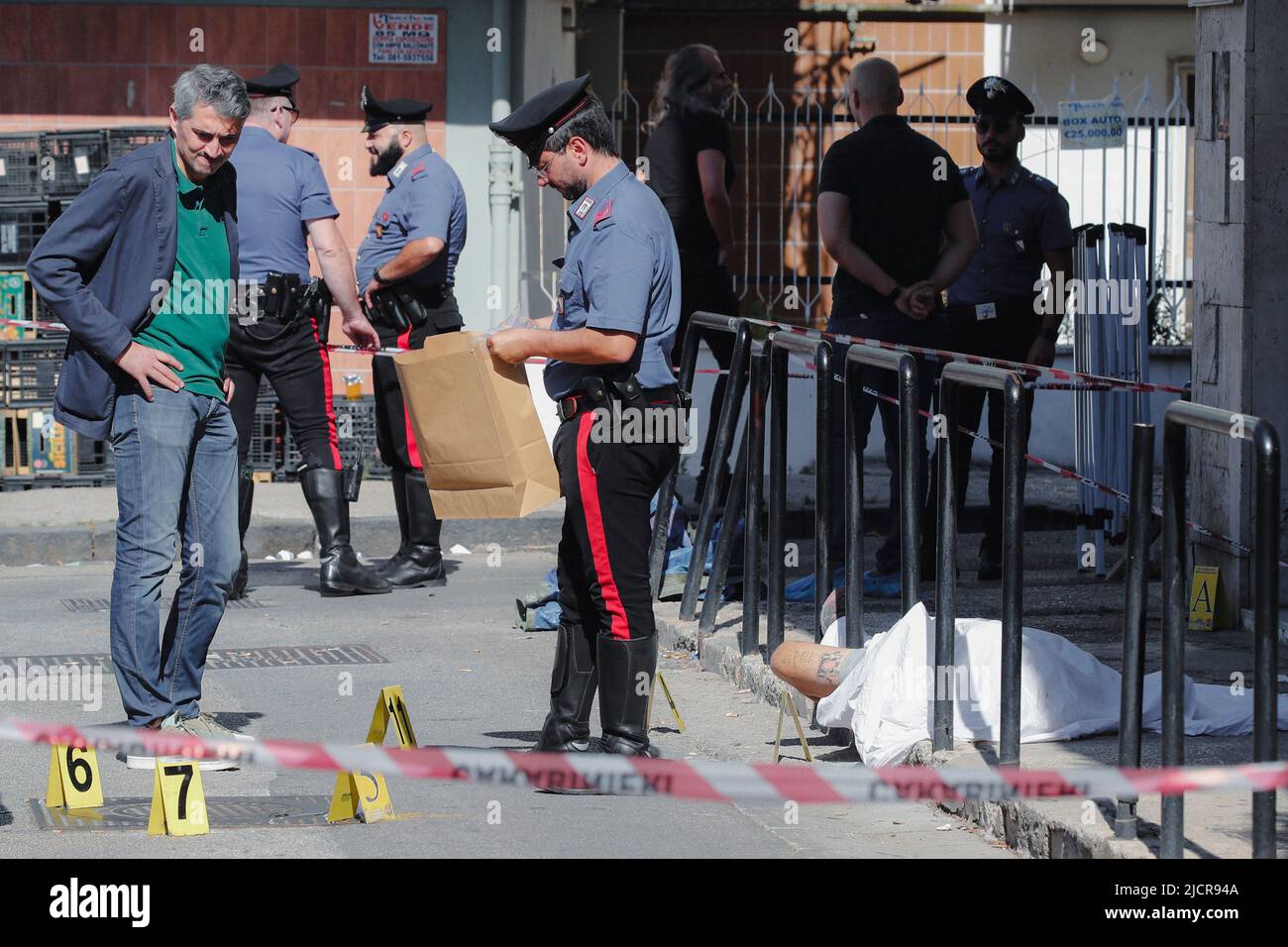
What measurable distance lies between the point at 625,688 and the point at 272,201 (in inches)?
141

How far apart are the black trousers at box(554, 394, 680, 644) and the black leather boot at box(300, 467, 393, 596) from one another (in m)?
3.34

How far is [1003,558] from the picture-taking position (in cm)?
527

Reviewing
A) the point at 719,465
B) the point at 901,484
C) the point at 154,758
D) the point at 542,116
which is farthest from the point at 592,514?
the point at 719,465

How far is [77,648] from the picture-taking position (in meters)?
7.62

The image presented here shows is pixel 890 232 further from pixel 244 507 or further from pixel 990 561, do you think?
pixel 244 507

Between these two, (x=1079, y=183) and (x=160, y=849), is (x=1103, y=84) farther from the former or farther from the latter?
(x=160, y=849)

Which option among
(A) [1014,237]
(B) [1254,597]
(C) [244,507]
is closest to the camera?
(B) [1254,597]

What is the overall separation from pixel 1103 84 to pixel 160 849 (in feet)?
37.6

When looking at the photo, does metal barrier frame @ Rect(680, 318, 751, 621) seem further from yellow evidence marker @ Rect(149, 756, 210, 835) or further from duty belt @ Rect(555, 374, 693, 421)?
yellow evidence marker @ Rect(149, 756, 210, 835)

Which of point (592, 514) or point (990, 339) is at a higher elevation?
point (990, 339)

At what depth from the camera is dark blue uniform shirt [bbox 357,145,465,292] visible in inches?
351

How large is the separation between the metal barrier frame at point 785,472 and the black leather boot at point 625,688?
1.04 m
